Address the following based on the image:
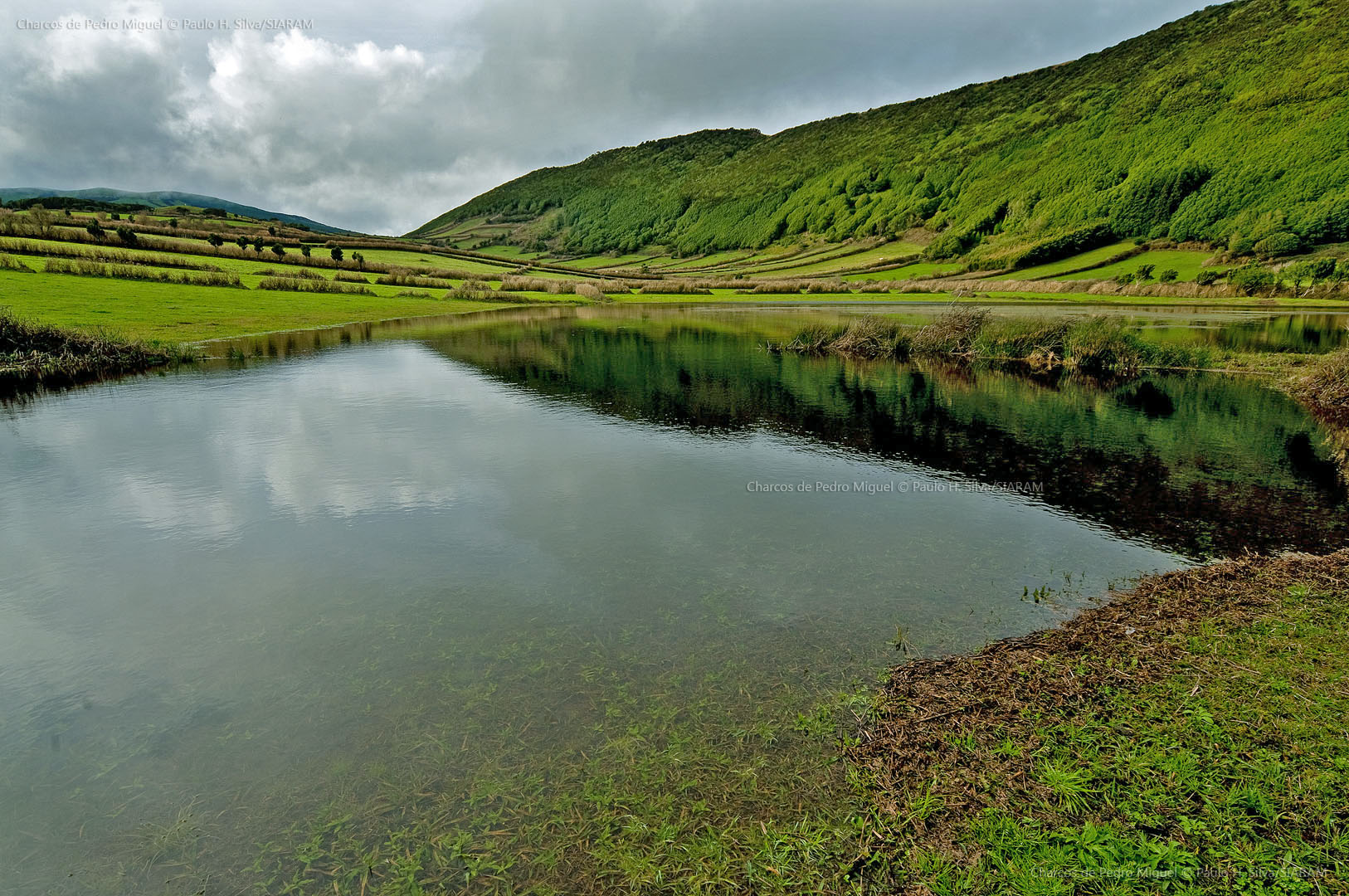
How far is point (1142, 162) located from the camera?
117812 millimetres

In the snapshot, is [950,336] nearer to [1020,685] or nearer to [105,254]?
[1020,685]

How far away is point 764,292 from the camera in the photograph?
→ 88250mm

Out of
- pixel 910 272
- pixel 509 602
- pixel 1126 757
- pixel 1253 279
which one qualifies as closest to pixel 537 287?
pixel 910 272

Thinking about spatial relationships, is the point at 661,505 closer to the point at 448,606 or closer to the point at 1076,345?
the point at 448,606

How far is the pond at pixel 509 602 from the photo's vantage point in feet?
13.1

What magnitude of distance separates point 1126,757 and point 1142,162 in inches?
6246

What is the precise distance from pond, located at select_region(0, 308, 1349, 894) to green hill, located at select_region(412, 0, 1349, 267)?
315 ft

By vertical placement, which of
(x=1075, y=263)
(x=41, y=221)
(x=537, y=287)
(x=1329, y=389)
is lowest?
(x=1329, y=389)

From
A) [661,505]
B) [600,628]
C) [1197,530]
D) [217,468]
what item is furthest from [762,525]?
[217,468]

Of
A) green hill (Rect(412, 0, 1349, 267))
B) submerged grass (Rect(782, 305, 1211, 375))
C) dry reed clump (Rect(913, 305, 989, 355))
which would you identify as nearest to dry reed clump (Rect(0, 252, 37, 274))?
submerged grass (Rect(782, 305, 1211, 375))

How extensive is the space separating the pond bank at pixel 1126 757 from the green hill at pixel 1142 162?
101m

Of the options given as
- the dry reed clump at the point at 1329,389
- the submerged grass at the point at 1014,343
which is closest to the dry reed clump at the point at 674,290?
the submerged grass at the point at 1014,343

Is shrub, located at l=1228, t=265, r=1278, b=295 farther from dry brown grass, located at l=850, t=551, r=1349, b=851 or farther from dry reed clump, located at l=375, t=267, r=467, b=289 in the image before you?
dry reed clump, located at l=375, t=267, r=467, b=289

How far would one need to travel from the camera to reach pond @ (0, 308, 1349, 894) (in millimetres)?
3988
